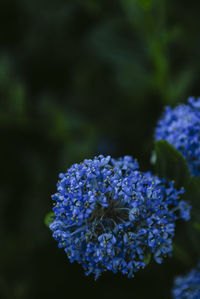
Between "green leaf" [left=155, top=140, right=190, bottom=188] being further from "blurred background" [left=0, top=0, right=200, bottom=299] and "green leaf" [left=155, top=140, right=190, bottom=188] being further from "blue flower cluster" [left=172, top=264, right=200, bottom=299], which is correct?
"blurred background" [left=0, top=0, right=200, bottom=299]

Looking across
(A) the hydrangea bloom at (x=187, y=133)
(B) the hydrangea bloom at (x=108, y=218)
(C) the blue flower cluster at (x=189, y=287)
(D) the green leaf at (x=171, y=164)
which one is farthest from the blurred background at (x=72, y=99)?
(B) the hydrangea bloom at (x=108, y=218)

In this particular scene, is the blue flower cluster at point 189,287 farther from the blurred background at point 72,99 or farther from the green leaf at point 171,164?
the blurred background at point 72,99

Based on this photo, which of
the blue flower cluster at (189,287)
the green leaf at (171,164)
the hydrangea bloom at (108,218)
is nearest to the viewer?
the hydrangea bloom at (108,218)

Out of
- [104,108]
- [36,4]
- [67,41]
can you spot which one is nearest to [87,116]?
[104,108]

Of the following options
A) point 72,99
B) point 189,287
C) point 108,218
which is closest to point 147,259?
point 108,218

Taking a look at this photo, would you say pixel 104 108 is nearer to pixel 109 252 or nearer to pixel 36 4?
pixel 36 4

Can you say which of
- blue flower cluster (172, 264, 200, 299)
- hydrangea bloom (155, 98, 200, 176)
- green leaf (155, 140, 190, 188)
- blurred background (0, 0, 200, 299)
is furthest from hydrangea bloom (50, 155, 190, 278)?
blurred background (0, 0, 200, 299)
